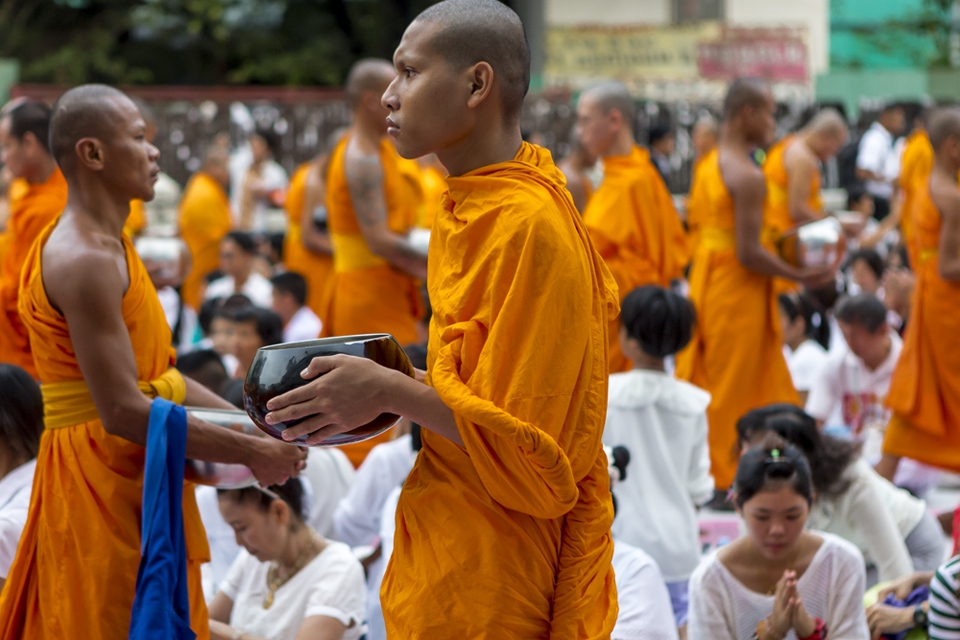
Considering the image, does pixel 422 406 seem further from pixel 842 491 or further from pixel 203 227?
pixel 203 227

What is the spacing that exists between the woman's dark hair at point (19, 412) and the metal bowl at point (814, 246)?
3432 millimetres

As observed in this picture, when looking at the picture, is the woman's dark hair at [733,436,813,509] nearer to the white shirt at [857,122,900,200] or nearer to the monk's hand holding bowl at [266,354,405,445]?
the monk's hand holding bowl at [266,354,405,445]

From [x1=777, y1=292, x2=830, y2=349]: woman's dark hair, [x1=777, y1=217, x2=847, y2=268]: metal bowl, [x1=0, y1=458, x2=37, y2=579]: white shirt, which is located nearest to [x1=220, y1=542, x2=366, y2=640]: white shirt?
[x1=0, y1=458, x2=37, y2=579]: white shirt

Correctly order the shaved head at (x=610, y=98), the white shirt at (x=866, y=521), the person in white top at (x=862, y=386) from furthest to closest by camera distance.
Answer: the shaved head at (x=610, y=98), the person in white top at (x=862, y=386), the white shirt at (x=866, y=521)

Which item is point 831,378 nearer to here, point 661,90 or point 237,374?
point 237,374

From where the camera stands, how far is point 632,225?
5.62 m

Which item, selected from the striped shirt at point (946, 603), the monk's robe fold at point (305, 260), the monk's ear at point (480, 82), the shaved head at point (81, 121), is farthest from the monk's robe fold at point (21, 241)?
the striped shirt at point (946, 603)

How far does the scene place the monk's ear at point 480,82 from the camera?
199 centimetres

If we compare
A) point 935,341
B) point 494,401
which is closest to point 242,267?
point 935,341

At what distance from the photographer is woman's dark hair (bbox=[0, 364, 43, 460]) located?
3.11 metres

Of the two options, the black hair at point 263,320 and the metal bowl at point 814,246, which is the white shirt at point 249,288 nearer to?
the black hair at point 263,320

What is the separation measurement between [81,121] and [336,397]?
119 centimetres

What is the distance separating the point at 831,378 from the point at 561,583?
3.98m

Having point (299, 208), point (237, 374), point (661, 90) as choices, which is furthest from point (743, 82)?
point (661, 90)
